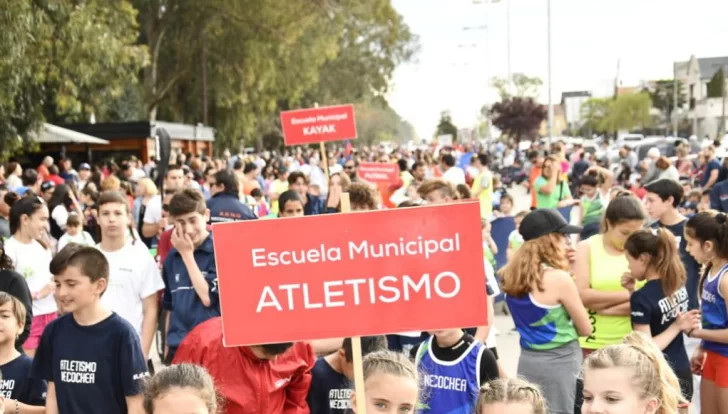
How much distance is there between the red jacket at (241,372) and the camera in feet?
16.1

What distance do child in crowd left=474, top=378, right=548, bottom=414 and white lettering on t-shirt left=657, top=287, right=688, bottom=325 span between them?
85.2 inches

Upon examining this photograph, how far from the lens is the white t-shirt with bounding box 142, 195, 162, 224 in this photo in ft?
37.6

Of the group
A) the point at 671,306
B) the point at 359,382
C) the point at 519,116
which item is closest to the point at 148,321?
the point at 359,382

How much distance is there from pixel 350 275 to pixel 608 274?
296 centimetres

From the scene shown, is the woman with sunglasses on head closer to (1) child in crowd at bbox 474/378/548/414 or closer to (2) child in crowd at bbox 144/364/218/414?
(2) child in crowd at bbox 144/364/218/414

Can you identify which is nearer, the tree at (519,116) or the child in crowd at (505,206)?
the child in crowd at (505,206)

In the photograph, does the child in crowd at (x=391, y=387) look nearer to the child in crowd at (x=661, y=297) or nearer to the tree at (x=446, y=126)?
the child in crowd at (x=661, y=297)

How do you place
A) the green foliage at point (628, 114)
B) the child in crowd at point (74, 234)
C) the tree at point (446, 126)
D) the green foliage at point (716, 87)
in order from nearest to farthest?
1. the child in crowd at point (74, 234)
2. the green foliage at point (716, 87)
3. the green foliage at point (628, 114)
4. the tree at point (446, 126)

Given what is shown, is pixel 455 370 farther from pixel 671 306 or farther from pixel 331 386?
pixel 671 306

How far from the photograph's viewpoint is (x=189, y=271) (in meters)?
6.45

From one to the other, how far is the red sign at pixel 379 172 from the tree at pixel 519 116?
195 feet

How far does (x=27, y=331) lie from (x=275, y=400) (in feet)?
7.61

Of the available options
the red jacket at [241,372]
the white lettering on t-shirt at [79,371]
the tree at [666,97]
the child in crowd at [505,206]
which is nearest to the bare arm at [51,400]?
the white lettering on t-shirt at [79,371]

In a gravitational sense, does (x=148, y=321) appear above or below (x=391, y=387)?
below
